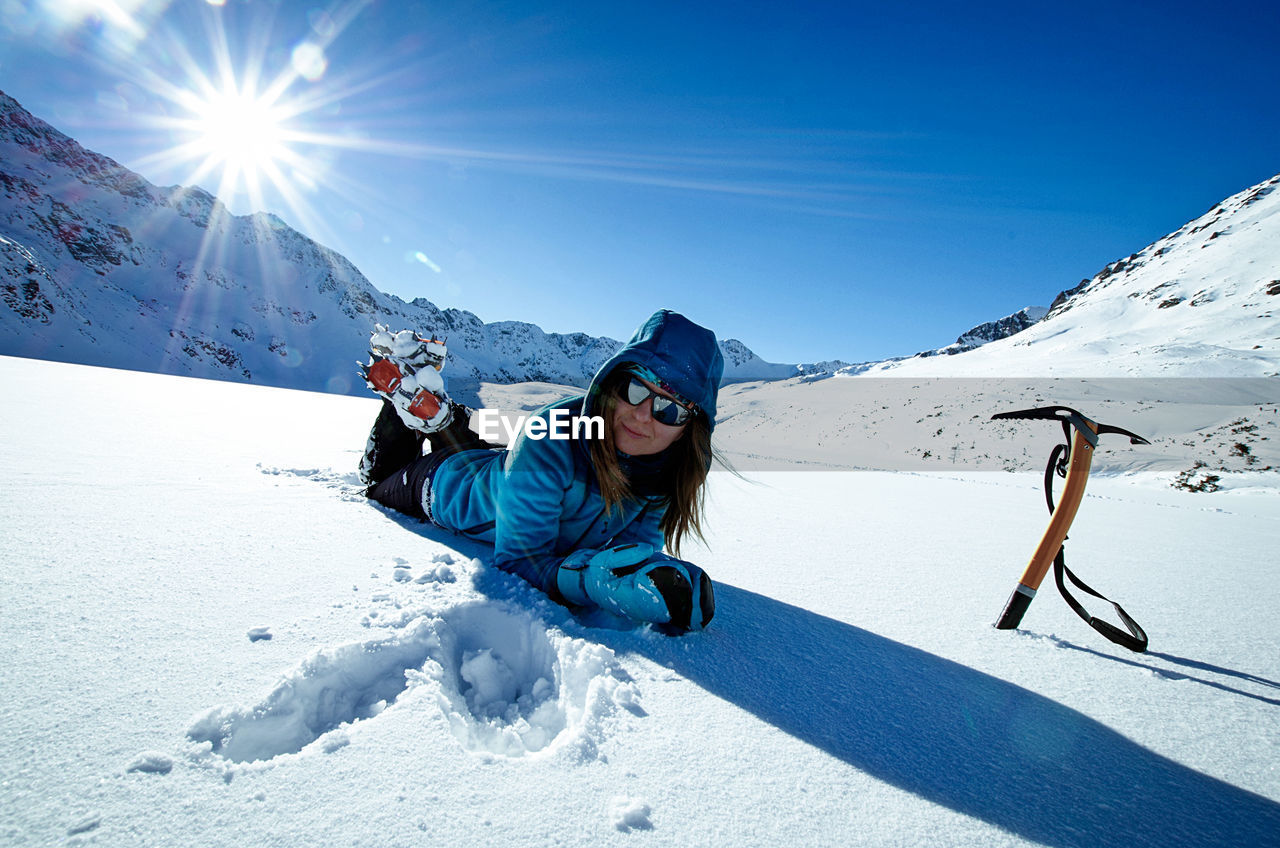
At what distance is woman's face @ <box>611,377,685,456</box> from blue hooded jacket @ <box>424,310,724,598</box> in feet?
0.37

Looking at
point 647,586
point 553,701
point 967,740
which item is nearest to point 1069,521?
point 967,740

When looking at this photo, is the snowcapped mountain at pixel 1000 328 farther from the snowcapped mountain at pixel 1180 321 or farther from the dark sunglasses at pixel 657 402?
the dark sunglasses at pixel 657 402

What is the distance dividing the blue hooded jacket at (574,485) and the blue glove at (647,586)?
20 centimetres

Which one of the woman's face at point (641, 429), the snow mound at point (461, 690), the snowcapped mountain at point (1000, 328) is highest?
the snowcapped mountain at point (1000, 328)

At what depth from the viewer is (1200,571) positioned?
8.10 feet

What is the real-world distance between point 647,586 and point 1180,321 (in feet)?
156

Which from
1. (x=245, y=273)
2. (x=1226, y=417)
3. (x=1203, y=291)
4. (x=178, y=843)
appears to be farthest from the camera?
(x=245, y=273)

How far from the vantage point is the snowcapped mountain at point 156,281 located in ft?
161

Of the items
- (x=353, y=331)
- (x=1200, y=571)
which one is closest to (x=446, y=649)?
(x=1200, y=571)

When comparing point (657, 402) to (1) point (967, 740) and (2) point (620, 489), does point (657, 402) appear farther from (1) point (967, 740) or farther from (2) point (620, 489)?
(1) point (967, 740)

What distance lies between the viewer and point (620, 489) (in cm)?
185

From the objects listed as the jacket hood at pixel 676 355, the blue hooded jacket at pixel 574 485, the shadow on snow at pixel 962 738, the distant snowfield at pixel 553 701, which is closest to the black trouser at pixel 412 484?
the distant snowfield at pixel 553 701

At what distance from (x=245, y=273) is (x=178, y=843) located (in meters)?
114

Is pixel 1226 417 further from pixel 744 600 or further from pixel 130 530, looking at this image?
pixel 130 530
